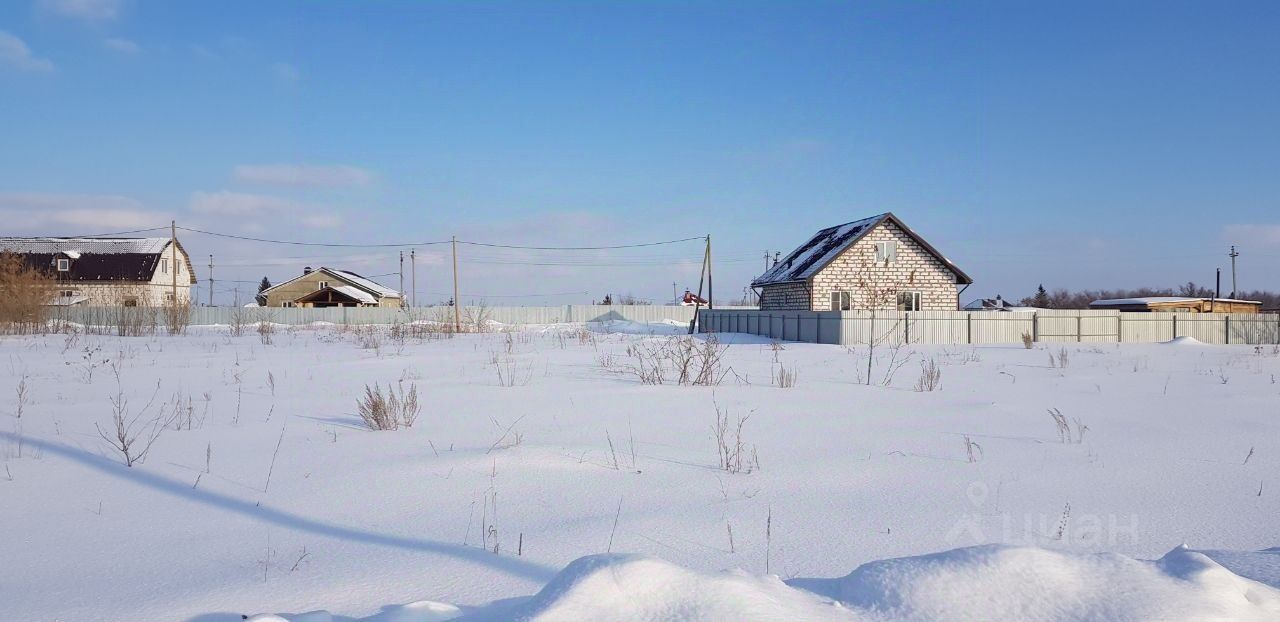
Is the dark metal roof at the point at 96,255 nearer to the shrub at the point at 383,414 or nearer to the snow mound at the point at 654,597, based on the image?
the shrub at the point at 383,414

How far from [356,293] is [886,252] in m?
38.3

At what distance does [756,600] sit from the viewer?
173cm

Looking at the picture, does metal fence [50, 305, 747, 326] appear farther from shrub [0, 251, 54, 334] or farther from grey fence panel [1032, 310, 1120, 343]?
grey fence panel [1032, 310, 1120, 343]

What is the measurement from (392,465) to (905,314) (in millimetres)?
20944

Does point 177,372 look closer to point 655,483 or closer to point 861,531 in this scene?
point 655,483

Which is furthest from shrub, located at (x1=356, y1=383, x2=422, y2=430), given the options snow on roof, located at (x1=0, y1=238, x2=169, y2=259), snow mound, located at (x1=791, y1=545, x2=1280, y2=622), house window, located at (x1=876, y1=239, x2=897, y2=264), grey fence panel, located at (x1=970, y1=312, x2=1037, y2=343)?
snow on roof, located at (x1=0, y1=238, x2=169, y2=259)

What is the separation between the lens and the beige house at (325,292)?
51531mm

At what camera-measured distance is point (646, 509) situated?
11.6 ft

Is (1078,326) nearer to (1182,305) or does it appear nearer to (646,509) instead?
(1182,305)

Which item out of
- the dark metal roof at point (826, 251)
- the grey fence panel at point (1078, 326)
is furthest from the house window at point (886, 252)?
the grey fence panel at point (1078, 326)

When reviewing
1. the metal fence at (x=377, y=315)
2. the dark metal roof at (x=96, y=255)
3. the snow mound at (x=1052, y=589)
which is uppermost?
the dark metal roof at (x=96, y=255)

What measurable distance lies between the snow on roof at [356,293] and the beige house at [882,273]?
114ft

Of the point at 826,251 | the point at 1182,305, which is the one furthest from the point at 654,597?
the point at 1182,305

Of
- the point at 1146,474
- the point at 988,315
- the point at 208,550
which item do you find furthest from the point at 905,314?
the point at 208,550
